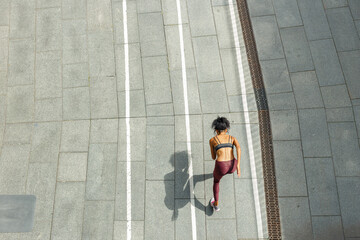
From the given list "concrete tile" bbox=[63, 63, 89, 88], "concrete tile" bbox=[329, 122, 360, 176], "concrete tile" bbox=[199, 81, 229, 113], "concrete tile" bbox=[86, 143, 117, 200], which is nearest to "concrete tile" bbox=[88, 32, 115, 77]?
"concrete tile" bbox=[63, 63, 89, 88]

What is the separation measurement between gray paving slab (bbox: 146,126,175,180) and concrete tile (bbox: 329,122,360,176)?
13.4 ft

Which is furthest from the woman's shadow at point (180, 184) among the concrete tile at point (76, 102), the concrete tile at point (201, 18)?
the concrete tile at point (201, 18)

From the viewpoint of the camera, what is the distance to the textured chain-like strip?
652cm

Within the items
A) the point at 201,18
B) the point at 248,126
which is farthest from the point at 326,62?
the point at 201,18

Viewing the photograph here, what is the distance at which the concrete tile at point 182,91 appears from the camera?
24.0 ft

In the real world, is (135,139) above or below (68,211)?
above

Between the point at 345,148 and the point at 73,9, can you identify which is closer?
the point at 345,148

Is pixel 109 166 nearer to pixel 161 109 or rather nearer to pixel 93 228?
pixel 93 228

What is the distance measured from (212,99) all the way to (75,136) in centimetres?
377

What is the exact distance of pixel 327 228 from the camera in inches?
252

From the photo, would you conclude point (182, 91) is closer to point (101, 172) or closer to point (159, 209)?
point (101, 172)

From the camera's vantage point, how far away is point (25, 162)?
7109mm

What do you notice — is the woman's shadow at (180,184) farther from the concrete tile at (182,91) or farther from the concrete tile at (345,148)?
the concrete tile at (345,148)

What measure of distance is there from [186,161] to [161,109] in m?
1.54
